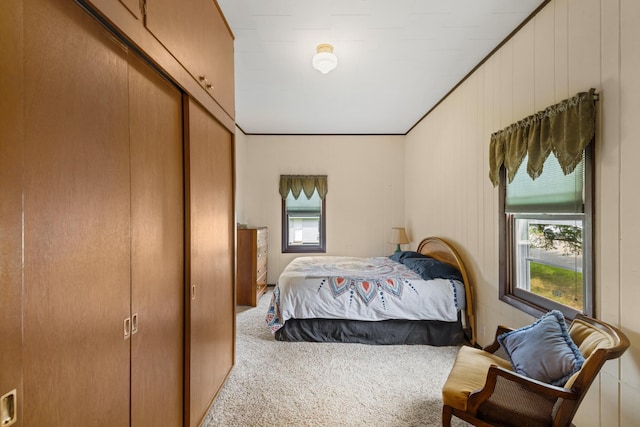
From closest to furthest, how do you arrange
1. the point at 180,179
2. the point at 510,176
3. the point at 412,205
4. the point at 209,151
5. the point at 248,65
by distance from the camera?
the point at 180,179, the point at 209,151, the point at 510,176, the point at 248,65, the point at 412,205

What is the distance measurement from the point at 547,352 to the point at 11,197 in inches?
90.5

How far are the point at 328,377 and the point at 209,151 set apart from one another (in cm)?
207

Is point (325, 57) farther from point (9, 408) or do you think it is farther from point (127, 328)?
point (9, 408)

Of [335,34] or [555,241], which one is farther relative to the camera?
[335,34]

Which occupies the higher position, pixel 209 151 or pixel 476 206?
pixel 209 151

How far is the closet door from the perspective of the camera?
170cm

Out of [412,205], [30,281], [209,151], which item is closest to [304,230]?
[412,205]

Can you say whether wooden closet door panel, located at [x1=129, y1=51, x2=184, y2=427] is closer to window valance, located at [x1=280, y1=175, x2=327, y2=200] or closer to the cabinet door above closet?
the cabinet door above closet

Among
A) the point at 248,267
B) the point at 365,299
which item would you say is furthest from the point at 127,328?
the point at 248,267

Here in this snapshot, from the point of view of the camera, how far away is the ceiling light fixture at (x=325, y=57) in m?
2.44

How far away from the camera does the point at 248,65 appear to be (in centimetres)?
286

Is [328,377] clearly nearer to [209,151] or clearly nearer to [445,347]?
[445,347]

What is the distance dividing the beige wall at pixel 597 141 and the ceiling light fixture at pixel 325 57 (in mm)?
1483

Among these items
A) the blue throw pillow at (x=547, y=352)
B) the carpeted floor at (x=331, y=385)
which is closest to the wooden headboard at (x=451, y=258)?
the carpeted floor at (x=331, y=385)
